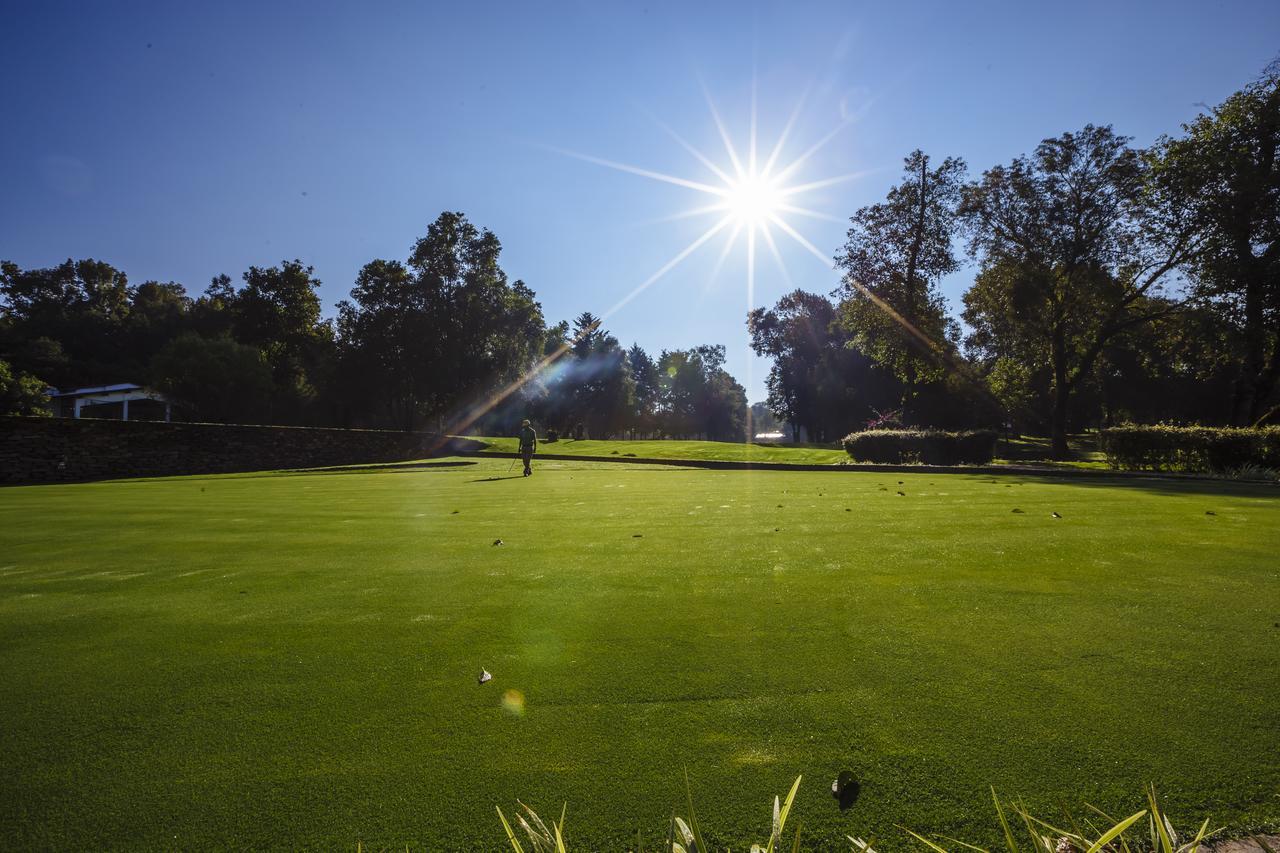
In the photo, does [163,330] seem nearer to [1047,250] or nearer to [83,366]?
[83,366]

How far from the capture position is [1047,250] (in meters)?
28.3

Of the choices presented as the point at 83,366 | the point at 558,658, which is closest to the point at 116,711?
the point at 558,658

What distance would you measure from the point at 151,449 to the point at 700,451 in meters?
25.2

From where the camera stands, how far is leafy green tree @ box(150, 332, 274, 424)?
44.2 m

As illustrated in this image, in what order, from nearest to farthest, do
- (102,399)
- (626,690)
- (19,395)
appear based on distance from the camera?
(626,690), (19,395), (102,399)

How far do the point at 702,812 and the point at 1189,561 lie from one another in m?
5.04

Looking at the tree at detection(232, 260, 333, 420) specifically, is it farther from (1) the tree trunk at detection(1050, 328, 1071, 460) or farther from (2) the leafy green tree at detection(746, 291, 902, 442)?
(1) the tree trunk at detection(1050, 328, 1071, 460)

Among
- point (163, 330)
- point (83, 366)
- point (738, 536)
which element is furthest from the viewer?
point (163, 330)

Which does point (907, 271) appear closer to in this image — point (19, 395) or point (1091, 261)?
point (1091, 261)

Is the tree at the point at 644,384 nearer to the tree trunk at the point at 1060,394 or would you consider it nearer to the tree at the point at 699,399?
the tree at the point at 699,399

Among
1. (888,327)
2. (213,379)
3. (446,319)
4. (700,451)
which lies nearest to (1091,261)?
(888,327)

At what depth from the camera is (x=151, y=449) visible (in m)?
22.2

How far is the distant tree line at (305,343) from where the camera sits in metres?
45.4

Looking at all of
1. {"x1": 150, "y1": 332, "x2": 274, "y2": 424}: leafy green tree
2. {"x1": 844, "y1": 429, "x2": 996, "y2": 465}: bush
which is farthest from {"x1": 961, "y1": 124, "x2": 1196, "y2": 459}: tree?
{"x1": 150, "y1": 332, "x2": 274, "y2": 424}: leafy green tree
